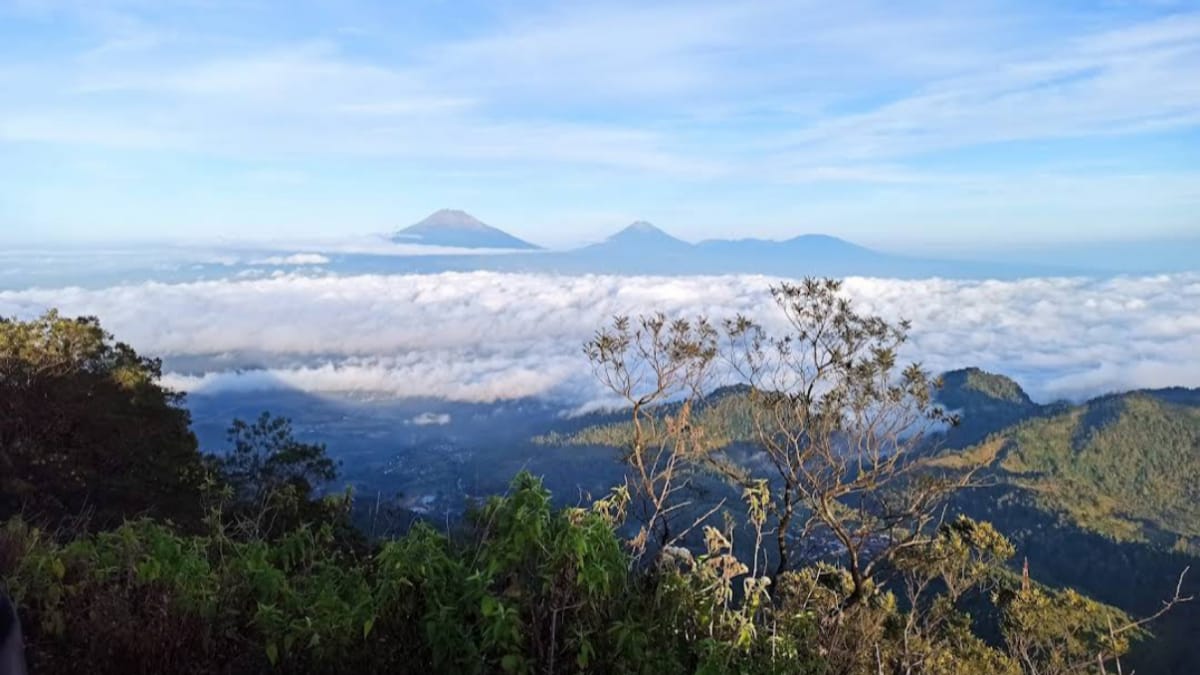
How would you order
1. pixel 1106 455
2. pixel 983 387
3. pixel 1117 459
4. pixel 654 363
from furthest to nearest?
1. pixel 983 387
2. pixel 1106 455
3. pixel 1117 459
4. pixel 654 363

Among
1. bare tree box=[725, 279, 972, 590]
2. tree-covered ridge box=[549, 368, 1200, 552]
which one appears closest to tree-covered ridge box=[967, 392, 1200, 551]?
tree-covered ridge box=[549, 368, 1200, 552]

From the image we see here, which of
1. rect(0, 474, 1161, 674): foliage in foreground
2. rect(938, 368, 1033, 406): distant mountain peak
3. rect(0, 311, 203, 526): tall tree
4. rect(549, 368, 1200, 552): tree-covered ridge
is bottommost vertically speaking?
rect(549, 368, 1200, 552): tree-covered ridge

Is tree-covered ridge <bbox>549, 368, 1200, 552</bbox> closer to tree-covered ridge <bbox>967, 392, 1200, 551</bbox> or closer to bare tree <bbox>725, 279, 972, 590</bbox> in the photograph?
tree-covered ridge <bbox>967, 392, 1200, 551</bbox>

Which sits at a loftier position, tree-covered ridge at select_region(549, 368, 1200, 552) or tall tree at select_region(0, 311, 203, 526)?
tall tree at select_region(0, 311, 203, 526)

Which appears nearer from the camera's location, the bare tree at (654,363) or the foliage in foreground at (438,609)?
the foliage in foreground at (438,609)

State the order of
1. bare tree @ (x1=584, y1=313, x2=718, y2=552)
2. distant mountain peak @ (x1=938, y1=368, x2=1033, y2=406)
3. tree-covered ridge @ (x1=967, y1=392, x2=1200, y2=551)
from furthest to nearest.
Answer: distant mountain peak @ (x1=938, y1=368, x2=1033, y2=406), tree-covered ridge @ (x1=967, y1=392, x2=1200, y2=551), bare tree @ (x1=584, y1=313, x2=718, y2=552)

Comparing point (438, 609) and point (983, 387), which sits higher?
point (438, 609)

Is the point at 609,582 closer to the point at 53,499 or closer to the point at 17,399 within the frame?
the point at 53,499

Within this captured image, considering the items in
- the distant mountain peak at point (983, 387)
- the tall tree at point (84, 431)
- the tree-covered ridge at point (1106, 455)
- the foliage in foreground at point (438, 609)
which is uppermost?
the foliage in foreground at point (438, 609)

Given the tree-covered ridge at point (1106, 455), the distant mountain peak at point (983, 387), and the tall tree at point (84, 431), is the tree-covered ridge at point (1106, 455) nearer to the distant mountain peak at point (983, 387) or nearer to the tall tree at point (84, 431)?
the distant mountain peak at point (983, 387)

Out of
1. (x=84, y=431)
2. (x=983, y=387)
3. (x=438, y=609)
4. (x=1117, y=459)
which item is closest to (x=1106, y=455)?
(x=1117, y=459)

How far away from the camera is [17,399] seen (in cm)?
1424

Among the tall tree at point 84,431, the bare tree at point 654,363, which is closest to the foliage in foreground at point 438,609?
the bare tree at point 654,363

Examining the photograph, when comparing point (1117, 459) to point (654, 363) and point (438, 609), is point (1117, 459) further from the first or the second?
point (438, 609)
